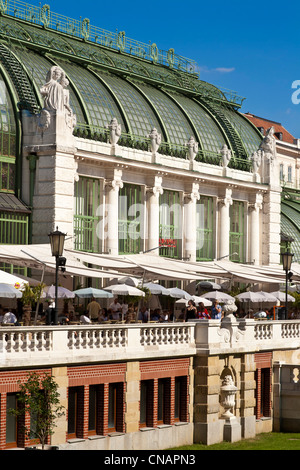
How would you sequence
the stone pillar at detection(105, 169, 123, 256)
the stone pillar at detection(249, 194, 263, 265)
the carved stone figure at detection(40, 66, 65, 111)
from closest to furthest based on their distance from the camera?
the carved stone figure at detection(40, 66, 65, 111) → the stone pillar at detection(105, 169, 123, 256) → the stone pillar at detection(249, 194, 263, 265)

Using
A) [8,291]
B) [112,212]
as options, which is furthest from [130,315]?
[112,212]

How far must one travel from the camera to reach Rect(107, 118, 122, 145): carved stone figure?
183ft

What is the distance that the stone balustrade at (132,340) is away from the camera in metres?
30.1

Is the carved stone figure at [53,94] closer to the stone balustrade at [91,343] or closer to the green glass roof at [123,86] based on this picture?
the green glass roof at [123,86]

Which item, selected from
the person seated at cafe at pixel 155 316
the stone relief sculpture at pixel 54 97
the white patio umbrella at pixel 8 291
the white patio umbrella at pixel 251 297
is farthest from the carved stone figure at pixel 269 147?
the white patio umbrella at pixel 8 291

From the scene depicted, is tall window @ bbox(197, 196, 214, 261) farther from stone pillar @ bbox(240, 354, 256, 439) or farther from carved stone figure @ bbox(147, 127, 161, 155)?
stone pillar @ bbox(240, 354, 256, 439)

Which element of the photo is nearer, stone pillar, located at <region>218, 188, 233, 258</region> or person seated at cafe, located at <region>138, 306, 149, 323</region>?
person seated at cafe, located at <region>138, 306, 149, 323</region>

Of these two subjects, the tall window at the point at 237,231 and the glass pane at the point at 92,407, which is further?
the tall window at the point at 237,231

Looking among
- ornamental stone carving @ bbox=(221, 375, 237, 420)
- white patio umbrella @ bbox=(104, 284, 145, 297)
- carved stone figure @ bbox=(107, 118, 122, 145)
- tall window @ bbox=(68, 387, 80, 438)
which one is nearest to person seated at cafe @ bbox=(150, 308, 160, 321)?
white patio umbrella @ bbox=(104, 284, 145, 297)

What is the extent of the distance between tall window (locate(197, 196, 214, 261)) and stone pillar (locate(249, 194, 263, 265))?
4104 millimetres

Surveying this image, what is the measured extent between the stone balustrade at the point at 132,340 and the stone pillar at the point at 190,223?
1740cm

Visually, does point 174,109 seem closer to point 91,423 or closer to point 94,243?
point 94,243

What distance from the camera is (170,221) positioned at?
61.2 meters
